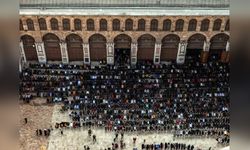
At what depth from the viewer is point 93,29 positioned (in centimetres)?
5212

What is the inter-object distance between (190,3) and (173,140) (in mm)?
17160

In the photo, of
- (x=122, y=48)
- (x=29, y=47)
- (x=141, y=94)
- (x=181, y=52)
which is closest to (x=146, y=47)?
(x=122, y=48)

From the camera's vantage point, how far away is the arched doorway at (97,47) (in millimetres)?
53316

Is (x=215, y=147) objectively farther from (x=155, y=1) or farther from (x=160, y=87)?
(x=155, y=1)

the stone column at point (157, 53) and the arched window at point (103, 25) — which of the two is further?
the stone column at point (157, 53)

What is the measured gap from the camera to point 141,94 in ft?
161

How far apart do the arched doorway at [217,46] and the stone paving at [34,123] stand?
2164 centimetres

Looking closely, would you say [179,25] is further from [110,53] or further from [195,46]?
[110,53]

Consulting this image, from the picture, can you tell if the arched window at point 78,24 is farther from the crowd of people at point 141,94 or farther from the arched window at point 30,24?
the crowd of people at point 141,94

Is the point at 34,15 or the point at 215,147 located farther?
the point at 34,15

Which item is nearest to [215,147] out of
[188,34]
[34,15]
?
[188,34]

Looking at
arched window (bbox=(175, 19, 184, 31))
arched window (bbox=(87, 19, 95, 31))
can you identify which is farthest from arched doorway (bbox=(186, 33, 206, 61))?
arched window (bbox=(87, 19, 95, 31))

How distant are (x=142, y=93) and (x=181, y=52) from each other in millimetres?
8846

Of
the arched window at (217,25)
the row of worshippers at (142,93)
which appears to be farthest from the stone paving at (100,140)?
the arched window at (217,25)
